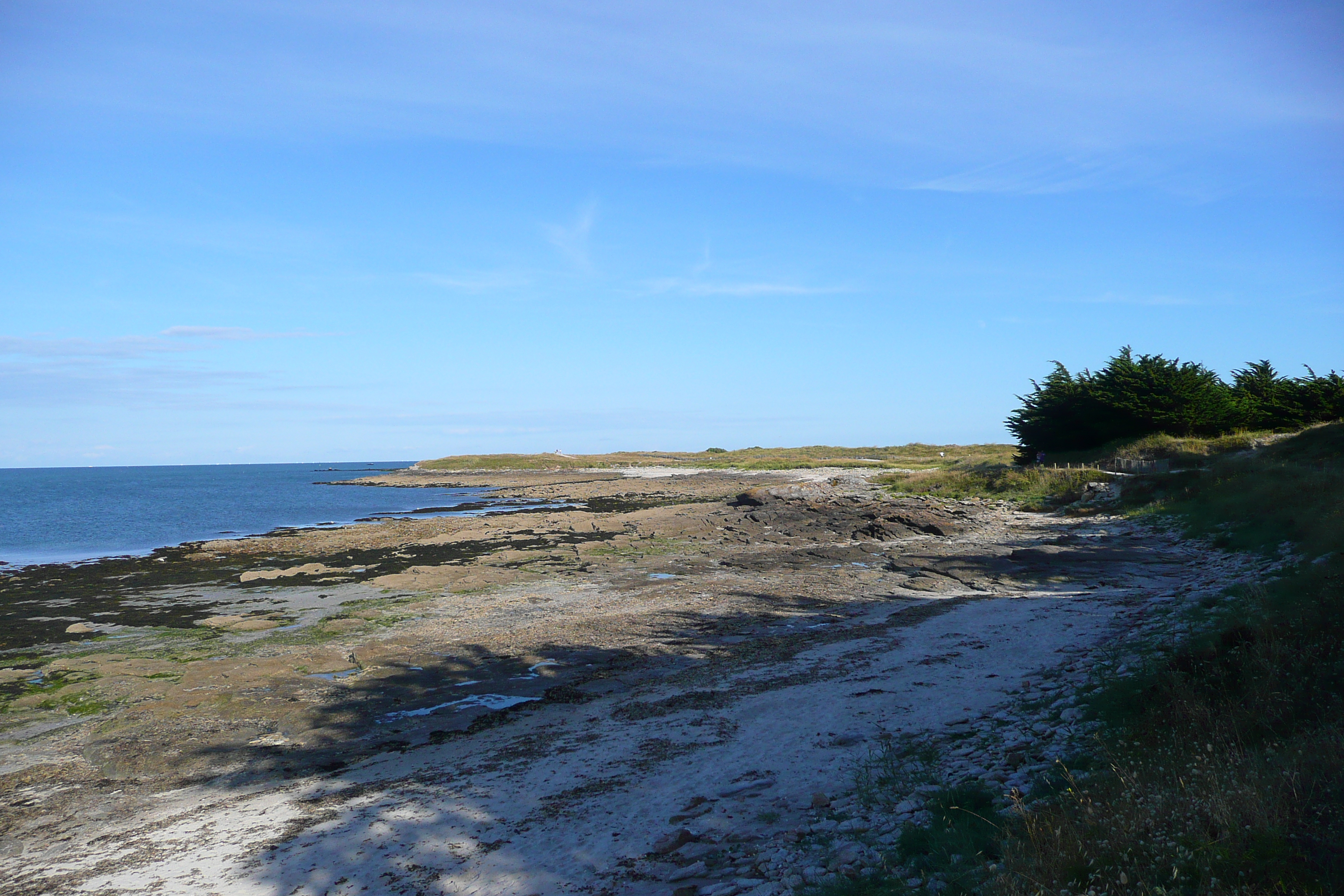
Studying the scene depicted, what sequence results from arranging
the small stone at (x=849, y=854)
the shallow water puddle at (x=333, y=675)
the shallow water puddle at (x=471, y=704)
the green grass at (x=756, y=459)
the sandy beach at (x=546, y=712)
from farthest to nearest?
1. the green grass at (x=756, y=459)
2. the shallow water puddle at (x=333, y=675)
3. the shallow water puddle at (x=471, y=704)
4. the sandy beach at (x=546, y=712)
5. the small stone at (x=849, y=854)

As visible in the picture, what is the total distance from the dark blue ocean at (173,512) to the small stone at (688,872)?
3721 cm

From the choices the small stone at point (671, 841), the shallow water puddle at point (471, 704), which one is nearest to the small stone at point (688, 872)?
the small stone at point (671, 841)

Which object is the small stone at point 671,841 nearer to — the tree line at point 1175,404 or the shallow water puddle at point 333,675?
the shallow water puddle at point 333,675

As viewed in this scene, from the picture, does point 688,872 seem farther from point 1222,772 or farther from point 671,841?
point 1222,772

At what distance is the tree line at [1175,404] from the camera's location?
38.0m

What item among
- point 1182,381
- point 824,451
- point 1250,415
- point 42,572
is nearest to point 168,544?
point 42,572

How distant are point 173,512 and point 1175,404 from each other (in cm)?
7264

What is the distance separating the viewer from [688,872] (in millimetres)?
6078

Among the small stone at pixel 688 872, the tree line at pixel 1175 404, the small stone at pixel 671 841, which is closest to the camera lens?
the small stone at pixel 688 872

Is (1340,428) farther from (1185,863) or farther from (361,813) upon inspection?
(361,813)

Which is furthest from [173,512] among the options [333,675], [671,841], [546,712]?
[671,841]

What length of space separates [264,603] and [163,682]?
7.64 metres

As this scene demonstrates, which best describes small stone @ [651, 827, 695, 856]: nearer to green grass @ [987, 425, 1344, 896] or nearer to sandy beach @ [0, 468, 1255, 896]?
sandy beach @ [0, 468, 1255, 896]

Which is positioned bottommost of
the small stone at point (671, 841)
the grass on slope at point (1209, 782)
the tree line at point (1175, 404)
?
the small stone at point (671, 841)
